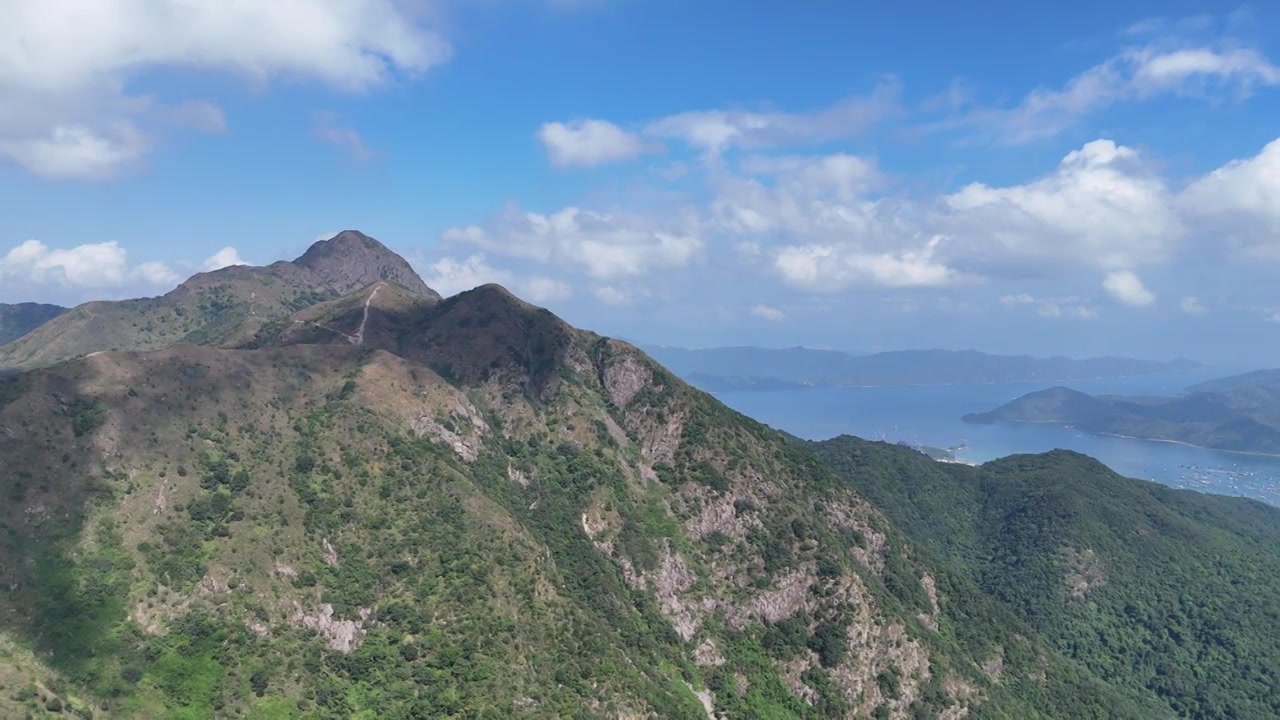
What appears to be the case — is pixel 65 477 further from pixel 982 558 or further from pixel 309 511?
pixel 982 558

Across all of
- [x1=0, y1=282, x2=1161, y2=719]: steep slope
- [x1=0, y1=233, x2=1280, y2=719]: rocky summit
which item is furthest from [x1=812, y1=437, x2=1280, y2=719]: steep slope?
Result: [x1=0, y1=282, x2=1161, y2=719]: steep slope

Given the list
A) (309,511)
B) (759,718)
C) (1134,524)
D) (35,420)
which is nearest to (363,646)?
(309,511)

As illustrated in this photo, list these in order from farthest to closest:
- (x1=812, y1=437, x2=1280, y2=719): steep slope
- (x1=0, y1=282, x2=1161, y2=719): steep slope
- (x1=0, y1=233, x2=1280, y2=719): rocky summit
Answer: (x1=812, y1=437, x2=1280, y2=719): steep slope
(x1=0, y1=282, x2=1161, y2=719): steep slope
(x1=0, y1=233, x2=1280, y2=719): rocky summit

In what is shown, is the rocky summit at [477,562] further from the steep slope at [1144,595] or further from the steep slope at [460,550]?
the steep slope at [1144,595]

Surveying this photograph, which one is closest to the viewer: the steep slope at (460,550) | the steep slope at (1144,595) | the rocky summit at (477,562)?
the rocky summit at (477,562)

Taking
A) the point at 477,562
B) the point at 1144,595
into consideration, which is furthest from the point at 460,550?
the point at 1144,595

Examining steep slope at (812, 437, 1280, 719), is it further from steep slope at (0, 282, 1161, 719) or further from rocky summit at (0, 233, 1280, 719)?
steep slope at (0, 282, 1161, 719)

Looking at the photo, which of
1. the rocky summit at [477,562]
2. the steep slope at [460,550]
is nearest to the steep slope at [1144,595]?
the rocky summit at [477,562]

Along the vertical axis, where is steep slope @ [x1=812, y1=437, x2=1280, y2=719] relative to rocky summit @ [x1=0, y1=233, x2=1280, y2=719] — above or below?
below
